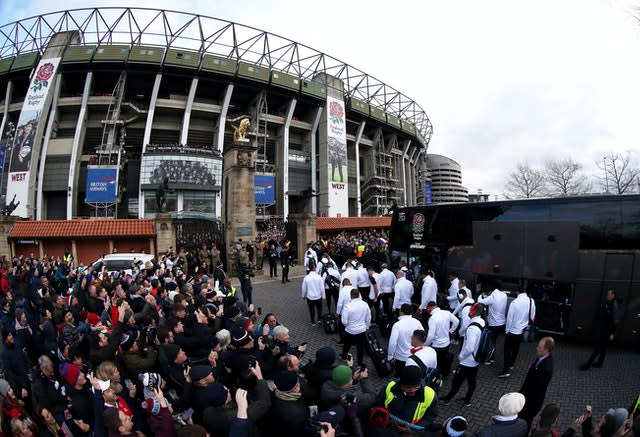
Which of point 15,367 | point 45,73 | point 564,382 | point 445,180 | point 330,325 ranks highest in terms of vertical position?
point 445,180

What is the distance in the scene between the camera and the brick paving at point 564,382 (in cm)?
471

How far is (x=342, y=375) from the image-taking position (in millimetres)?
2861

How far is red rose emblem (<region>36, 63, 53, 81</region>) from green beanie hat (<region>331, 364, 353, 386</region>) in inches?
1912

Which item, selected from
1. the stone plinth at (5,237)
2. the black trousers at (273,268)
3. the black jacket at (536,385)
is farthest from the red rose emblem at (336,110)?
the black jacket at (536,385)

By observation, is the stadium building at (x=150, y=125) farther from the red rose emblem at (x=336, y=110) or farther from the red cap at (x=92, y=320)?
the red cap at (x=92, y=320)

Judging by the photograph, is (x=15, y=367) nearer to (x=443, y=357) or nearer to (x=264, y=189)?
(x=443, y=357)

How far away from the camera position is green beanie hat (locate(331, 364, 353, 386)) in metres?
2.85

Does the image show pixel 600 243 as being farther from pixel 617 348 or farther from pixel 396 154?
pixel 396 154

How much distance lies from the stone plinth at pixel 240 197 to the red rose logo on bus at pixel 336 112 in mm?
31319

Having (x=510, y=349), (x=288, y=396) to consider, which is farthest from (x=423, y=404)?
(x=510, y=349)

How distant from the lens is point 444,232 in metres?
10.2

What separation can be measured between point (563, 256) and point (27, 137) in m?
49.2

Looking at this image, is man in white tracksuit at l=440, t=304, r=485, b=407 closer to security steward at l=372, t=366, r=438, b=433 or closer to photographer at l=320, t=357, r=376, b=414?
security steward at l=372, t=366, r=438, b=433

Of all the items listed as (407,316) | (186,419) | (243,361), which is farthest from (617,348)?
(186,419)
